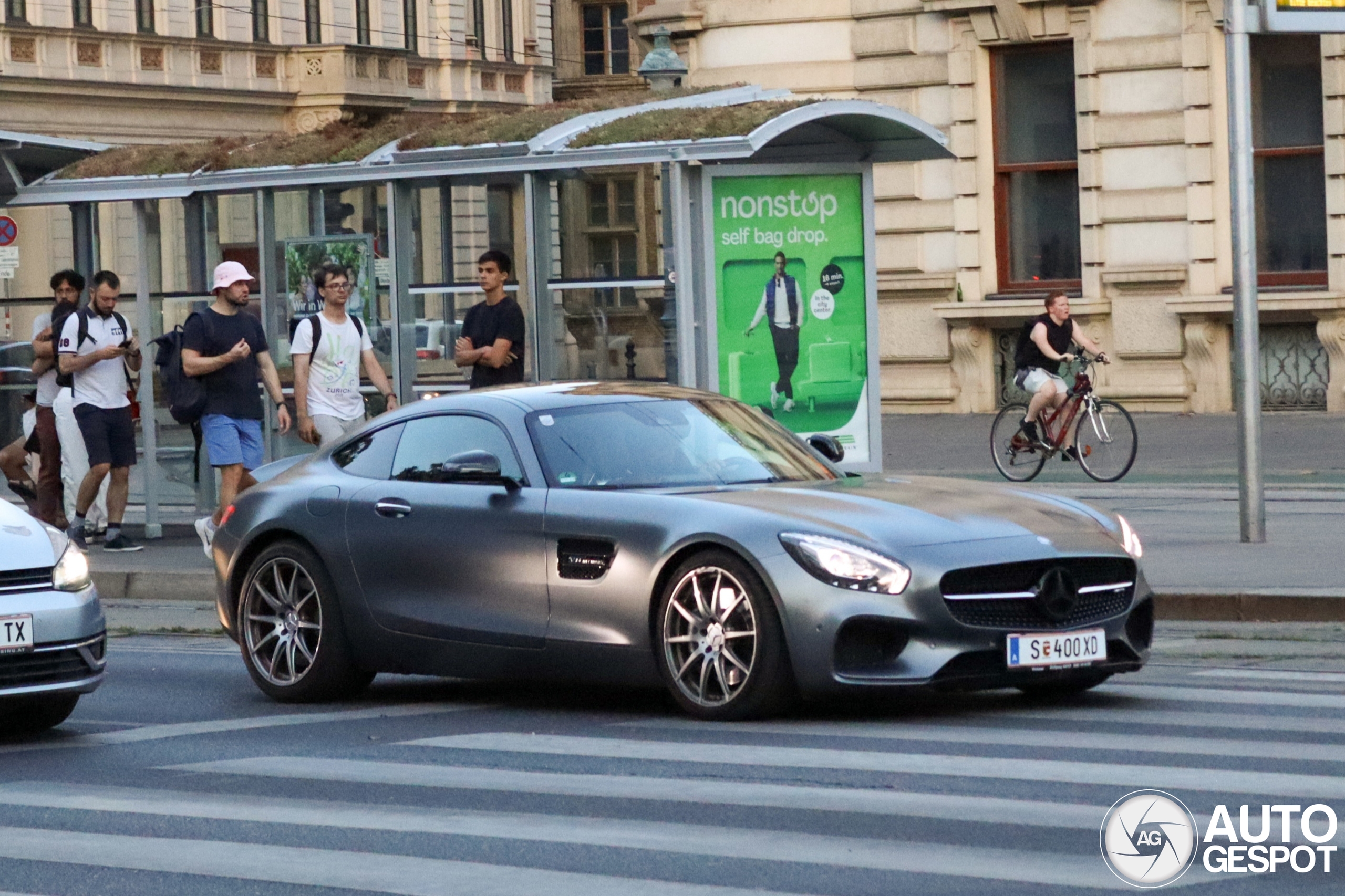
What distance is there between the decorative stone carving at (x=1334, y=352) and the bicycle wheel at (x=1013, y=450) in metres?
6.67

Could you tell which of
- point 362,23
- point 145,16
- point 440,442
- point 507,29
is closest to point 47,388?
point 440,442

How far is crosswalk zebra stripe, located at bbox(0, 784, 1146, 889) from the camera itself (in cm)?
648

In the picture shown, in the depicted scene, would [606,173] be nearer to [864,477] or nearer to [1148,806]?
[864,477]

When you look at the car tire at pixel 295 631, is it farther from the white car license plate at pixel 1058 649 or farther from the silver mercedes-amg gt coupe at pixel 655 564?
the white car license plate at pixel 1058 649

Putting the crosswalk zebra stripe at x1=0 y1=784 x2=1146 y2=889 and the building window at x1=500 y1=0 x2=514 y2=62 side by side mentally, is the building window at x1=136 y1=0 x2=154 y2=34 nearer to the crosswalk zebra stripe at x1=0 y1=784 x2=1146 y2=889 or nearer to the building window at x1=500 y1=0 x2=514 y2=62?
the building window at x1=500 y1=0 x2=514 y2=62

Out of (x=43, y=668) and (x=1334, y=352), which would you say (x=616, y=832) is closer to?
(x=43, y=668)

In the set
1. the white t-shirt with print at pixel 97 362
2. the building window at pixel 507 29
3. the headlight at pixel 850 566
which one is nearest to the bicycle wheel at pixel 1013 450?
the white t-shirt with print at pixel 97 362

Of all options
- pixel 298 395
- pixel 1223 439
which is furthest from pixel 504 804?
pixel 1223 439

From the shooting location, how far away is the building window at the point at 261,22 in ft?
177

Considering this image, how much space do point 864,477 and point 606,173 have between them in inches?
221

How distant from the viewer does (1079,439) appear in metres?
20.4

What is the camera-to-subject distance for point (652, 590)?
30.6 ft

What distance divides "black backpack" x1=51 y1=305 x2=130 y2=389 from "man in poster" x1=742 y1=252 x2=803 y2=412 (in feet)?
13.6

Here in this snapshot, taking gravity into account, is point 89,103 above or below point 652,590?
above
